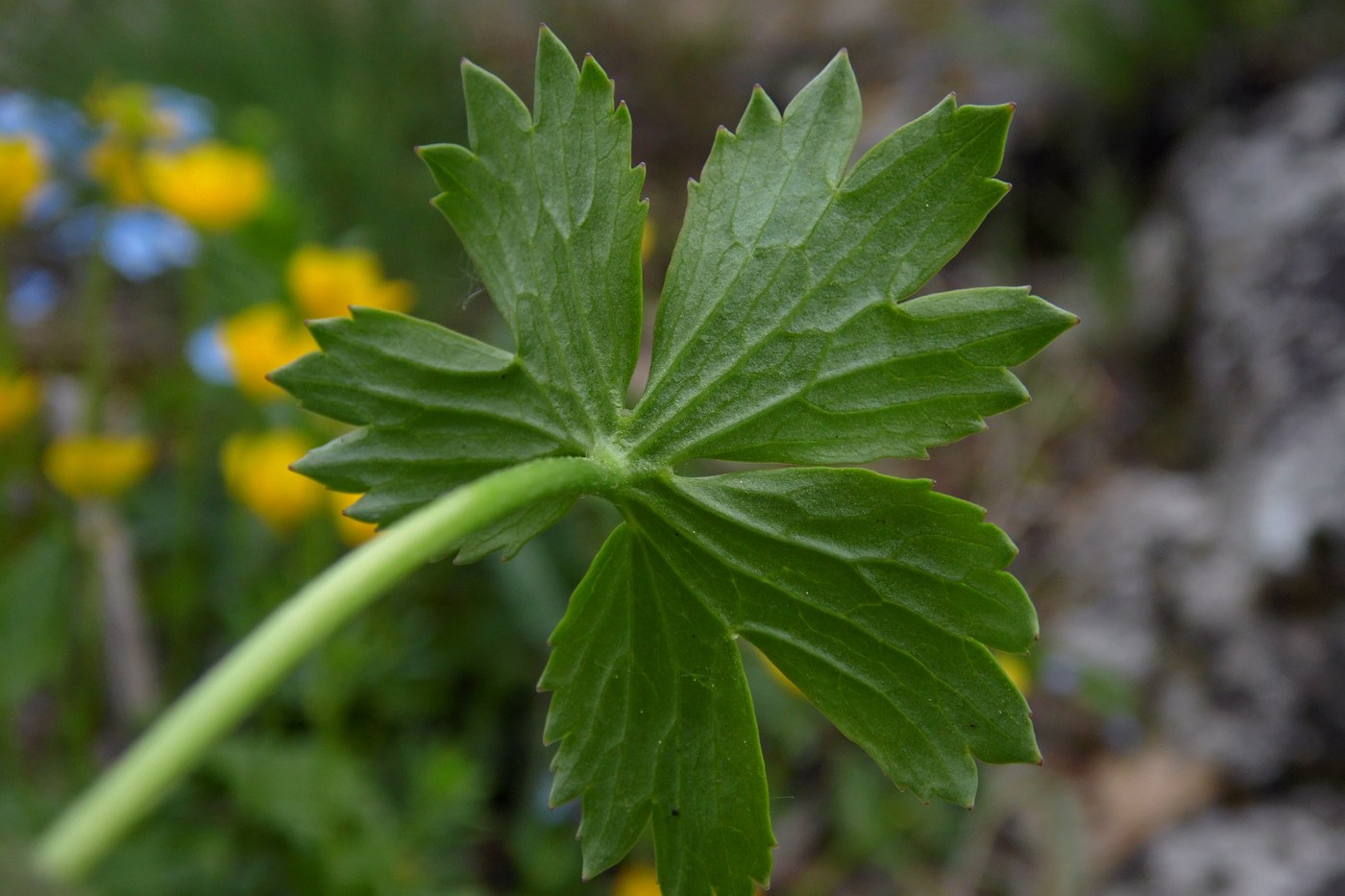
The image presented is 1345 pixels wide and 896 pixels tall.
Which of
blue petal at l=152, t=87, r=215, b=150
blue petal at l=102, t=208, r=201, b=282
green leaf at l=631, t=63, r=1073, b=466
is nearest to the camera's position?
green leaf at l=631, t=63, r=1073, b=466

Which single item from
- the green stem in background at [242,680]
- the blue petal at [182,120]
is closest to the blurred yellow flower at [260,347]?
the blue petal at [182,120]

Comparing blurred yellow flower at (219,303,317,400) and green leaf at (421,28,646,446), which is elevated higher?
blurred yellow flower at (219,303,317,400)

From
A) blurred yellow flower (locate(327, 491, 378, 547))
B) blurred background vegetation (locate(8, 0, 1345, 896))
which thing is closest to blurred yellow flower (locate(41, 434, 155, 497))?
blurred background vegetation (locate(8, 0, 1345, 896))

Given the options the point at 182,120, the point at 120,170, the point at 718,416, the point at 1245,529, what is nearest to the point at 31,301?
the point at 182,120

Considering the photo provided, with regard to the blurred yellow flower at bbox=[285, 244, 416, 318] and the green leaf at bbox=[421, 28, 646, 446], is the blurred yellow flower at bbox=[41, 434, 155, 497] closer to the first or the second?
the blurred yellow flower at bbox=[285, 244, 416, 318]

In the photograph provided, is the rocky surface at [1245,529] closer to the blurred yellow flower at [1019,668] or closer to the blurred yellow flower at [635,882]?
the blurred yellow flower at [1019,668]

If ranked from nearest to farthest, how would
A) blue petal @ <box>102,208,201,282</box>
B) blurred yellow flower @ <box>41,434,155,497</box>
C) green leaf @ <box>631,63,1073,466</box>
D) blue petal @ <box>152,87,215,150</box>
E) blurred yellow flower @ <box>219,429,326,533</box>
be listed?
green leaf @ <box>631,63,1073,466</box> → blurred yellow flower @ <box>219,429,326,533</box> → blurred yellow flower @ <box>41,434,155,497</box> → blue petal @ <box>152,87,215,150</box> → blue petal @ <box>102,208,201,282</box>

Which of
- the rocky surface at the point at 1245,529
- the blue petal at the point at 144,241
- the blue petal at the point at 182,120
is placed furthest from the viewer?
the blue petal at the point at 144,241

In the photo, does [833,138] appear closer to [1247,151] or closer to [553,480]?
[553,480]
